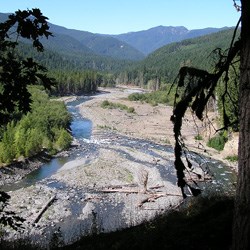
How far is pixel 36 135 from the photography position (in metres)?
54.7

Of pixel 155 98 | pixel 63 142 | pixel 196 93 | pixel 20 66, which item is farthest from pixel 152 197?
pixel 155 98

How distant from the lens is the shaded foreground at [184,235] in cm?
714

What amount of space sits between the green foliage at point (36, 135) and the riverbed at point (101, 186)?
9.33 feet

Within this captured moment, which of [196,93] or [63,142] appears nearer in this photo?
[196,93]

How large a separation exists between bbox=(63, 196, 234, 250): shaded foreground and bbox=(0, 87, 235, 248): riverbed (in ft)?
5.64

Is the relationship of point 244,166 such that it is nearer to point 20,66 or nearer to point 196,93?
point 196,93

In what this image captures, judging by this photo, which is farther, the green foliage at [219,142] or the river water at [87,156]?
the green foliage at [219,142]

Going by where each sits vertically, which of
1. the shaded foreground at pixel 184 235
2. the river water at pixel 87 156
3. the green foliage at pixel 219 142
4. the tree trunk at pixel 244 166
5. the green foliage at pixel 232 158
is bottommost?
the river water at pixel 87 156

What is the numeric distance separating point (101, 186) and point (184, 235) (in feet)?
102

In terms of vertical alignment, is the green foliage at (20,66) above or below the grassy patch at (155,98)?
above

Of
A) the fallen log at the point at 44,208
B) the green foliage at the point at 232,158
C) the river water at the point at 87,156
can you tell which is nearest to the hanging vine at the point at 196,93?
the river water at the point at 87,156

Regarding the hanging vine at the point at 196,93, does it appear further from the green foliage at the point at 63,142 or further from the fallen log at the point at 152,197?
the green foliage at the point at 63,142

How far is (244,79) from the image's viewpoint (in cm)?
510

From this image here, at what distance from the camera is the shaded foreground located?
7.14m
